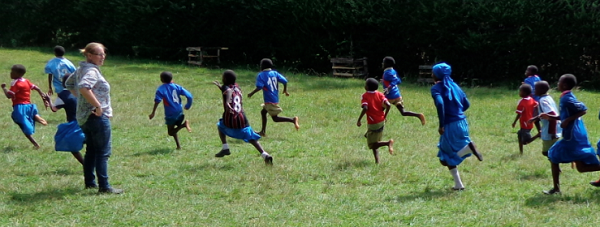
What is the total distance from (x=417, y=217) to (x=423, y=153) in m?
3.94

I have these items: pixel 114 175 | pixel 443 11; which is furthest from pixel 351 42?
pixel 114 175

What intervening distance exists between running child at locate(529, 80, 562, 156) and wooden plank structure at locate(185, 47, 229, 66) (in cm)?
1759

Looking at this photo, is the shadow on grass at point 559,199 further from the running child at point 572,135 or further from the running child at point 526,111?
the running child at point 526,111

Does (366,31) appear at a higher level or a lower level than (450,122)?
lower

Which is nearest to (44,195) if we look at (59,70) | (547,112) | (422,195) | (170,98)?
(170,98)

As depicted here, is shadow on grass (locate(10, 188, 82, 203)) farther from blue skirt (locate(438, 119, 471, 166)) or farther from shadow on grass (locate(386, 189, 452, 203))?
blue skirt (locate(438, 119, 471, 166))

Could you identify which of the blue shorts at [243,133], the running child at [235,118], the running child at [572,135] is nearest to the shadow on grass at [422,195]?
the running child at [572,135]

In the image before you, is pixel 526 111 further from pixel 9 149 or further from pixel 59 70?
pixel 9 149

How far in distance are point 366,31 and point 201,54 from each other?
20.4ft

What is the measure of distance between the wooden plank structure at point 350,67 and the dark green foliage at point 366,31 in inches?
14.8

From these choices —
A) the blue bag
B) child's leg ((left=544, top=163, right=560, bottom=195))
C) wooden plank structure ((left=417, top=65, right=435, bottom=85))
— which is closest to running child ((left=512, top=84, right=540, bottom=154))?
child's leg ((left=544, top=163, right=560, bottom=195))

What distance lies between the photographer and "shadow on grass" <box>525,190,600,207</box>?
8062mm

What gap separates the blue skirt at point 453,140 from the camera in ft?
28.3

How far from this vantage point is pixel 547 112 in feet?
28.8
